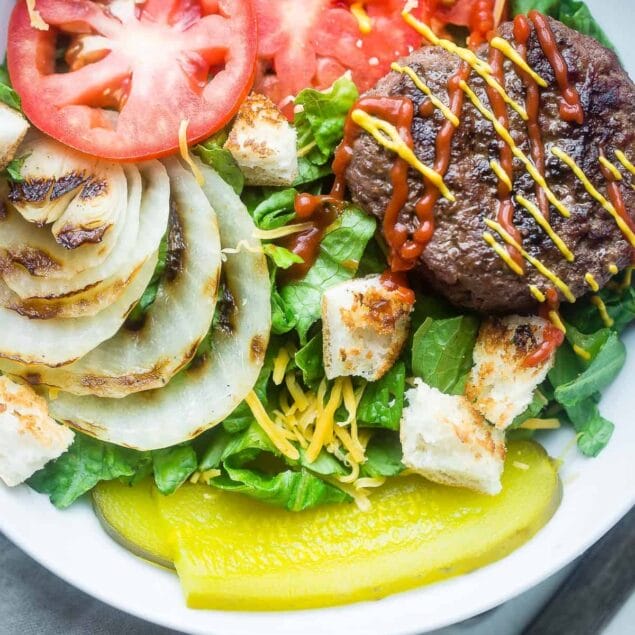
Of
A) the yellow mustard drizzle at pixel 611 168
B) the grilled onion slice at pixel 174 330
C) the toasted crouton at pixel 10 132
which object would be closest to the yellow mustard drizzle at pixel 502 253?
the yellow mustard drizzle at pixel 611 168

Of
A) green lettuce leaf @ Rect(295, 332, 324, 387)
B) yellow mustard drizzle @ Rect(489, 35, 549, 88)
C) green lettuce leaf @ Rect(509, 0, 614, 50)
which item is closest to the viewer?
yellow mustard drizzle @ Rect(489, 35, 549, 88)

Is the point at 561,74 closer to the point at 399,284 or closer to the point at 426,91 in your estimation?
the point at 426,91

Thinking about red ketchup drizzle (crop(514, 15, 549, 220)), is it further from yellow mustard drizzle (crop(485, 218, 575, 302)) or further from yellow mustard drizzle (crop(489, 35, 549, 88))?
yellow mustard drizzle (crop(485, 218, 575, 302))

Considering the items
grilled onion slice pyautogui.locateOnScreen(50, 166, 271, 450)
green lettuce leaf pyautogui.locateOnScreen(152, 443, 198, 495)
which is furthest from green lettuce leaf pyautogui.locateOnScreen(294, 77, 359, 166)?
green lettuce leaf pyautogui.locateOnScreen(152, 443, 198, 495)

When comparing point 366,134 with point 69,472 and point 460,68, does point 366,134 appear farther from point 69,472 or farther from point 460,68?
point 69,472

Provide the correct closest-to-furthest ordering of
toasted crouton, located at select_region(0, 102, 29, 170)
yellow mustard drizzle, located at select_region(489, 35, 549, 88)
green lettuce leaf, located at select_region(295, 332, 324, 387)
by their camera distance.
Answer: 1. toasted crouton, located at select_region(0, 102, 29, 170)
2. yellow mustard drizzle, located at select_region(489, 35, 549, 88)
3. green lettuce leaf, located at select_region(295, 332, 324, 387)
